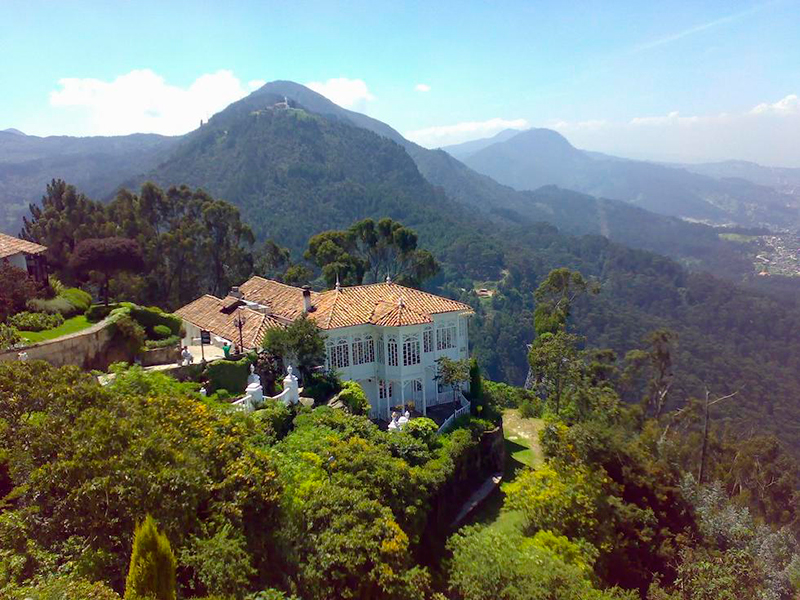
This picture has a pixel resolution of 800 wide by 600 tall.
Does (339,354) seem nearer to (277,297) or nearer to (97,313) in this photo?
(277,297)

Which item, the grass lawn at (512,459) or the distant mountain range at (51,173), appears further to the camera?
the distant mountain range at (51,173)

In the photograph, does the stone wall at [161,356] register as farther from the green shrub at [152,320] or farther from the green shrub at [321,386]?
the green shrub at [321,386]

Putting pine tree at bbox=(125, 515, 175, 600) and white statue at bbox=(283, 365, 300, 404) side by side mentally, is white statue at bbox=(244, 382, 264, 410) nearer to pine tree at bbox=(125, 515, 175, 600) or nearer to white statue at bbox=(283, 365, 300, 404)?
white statue at bbox=(283, 365, 300, 404)

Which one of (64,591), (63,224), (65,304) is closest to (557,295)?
(65,304)

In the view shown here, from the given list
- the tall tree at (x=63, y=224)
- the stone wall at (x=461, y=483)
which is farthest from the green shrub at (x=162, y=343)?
the tall tree at (x=63, y=224)

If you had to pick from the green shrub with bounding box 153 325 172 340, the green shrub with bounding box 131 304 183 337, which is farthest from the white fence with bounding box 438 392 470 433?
the green shrub with bounding box 131 304 183 337
